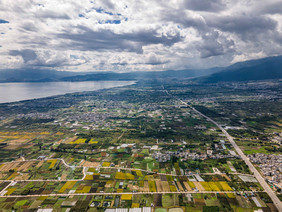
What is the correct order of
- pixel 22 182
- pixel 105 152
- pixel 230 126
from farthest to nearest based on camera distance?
pixel 230 126, pixel 105 152, pixel 22 182

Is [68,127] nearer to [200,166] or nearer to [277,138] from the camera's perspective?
[200,166]

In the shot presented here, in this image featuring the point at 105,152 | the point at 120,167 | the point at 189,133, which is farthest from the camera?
the point at 189,133

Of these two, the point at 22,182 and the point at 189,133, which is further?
the point at 189,133

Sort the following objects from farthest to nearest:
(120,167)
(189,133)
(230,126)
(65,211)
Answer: (230,126), (189,133), (120,167), (65,211)

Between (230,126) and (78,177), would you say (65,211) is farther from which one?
(230,126)

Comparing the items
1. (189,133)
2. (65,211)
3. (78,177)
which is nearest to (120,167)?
(78,177)

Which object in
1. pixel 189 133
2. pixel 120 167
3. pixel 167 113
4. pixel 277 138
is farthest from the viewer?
pixel 167 113

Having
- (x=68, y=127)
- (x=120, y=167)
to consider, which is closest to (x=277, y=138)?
(x=120, y=167)

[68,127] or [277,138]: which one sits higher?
[277,138]

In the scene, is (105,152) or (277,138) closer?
(105,152)
